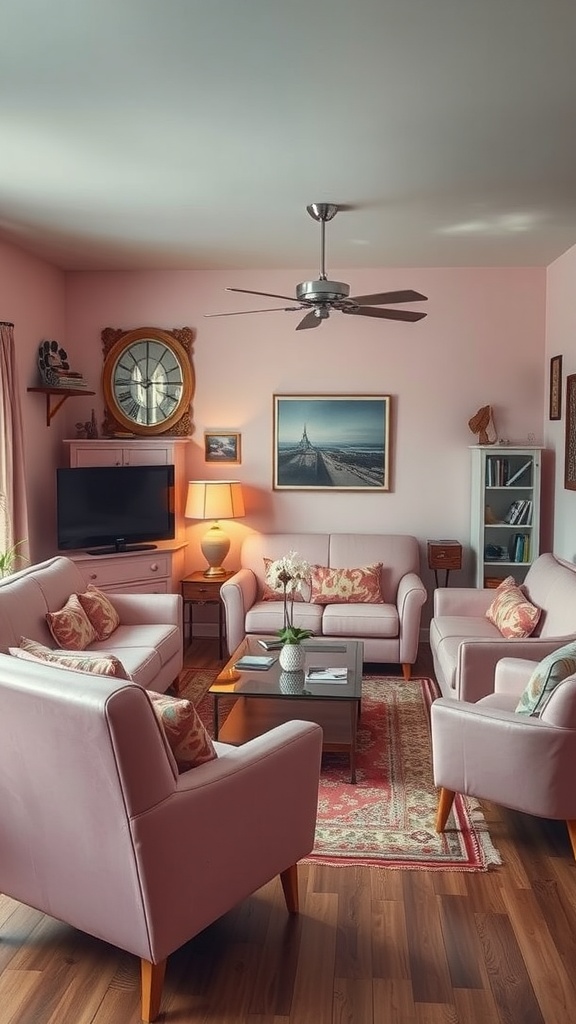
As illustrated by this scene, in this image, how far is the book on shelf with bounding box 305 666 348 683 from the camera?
160 inches

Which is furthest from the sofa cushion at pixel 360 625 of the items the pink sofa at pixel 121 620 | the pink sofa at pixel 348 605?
the pink sofa at pixel 121 620

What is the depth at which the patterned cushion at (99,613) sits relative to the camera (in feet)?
15.3

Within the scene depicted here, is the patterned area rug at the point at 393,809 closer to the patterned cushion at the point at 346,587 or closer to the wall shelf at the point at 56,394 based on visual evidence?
the patterned cushion at the point at 346,587

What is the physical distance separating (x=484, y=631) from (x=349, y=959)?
8.45 feet

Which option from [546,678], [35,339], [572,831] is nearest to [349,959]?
[572,831]

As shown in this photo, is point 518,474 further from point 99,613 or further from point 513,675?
point 99,613

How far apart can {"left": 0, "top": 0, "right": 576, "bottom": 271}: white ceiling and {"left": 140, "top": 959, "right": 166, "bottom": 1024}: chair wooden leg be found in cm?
273

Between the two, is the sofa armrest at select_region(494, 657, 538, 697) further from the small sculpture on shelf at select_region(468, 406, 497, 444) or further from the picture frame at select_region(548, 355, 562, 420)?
the small sculpture on shelf at select_region(468, 406, 497, 444)

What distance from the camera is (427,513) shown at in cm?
647

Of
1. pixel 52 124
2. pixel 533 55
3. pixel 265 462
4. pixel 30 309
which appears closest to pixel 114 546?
pixel 265 462

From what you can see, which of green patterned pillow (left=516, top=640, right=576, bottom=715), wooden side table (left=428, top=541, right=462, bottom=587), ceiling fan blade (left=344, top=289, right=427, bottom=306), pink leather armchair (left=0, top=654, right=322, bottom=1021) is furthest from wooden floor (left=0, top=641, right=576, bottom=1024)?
wooden side table (left=428, top=541, right=462, bottom=587)

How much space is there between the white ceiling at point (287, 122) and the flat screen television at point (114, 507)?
1.62 meters

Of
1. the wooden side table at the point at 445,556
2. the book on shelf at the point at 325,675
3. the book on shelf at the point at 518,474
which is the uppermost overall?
the book on shelf at the point at 518,474

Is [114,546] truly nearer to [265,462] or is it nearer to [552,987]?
[265,462]
